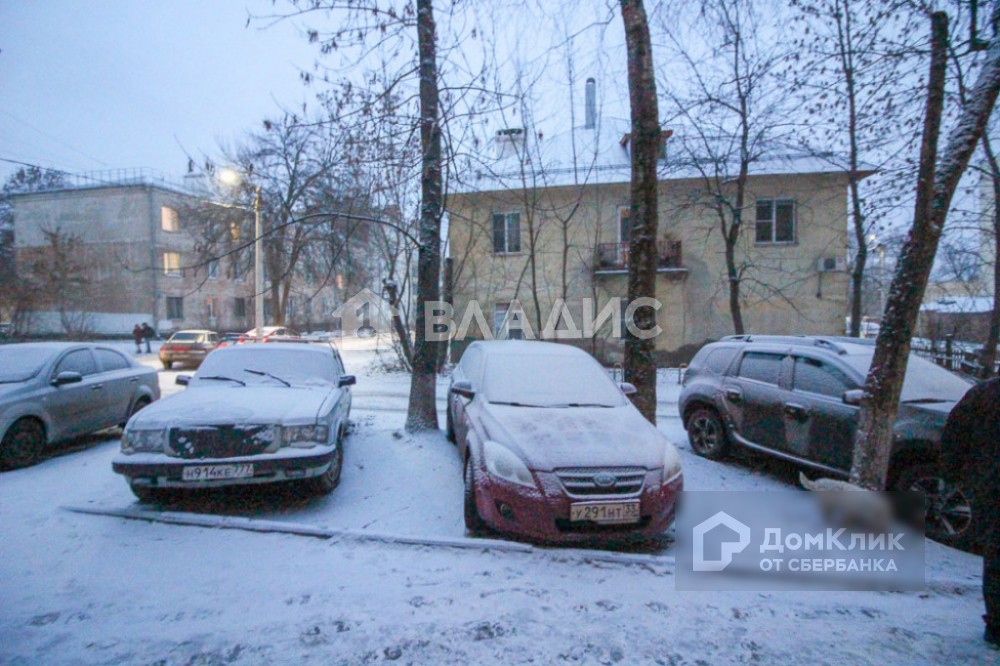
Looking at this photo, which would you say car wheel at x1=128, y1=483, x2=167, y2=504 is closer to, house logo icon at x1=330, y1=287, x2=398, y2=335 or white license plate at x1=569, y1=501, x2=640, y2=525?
white license plate at x1=569, y1=501, x2=640, y2=525

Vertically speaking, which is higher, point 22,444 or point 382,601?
point 22,444

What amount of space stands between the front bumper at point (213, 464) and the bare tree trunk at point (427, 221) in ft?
9.45

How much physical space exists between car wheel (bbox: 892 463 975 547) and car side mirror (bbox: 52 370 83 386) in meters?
8.93

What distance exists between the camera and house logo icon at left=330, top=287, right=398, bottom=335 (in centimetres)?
1800

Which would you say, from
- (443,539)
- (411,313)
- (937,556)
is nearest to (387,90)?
(443,539)

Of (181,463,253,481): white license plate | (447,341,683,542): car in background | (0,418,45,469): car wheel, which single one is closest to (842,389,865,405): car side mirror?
(447,341,683,542): car in background

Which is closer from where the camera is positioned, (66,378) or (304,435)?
(304,435)

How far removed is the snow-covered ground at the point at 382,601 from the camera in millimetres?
2689

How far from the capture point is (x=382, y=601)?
10.3 ft

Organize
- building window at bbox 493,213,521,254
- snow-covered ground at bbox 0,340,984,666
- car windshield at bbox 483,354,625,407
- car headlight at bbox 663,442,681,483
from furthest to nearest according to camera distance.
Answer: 1. building window at bbox 493,213,521,254
2. car windshield at bbox 483,354,625,407
3. car headlight at bbox 663,442,681,483
4. snow-covered ground at bbox 0,340,984,666

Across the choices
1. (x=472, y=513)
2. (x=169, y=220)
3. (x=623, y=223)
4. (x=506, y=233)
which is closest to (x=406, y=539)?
(x=472, y=513)

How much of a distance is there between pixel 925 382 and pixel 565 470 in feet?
12.9

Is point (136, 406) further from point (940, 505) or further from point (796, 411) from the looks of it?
point (940, 505)

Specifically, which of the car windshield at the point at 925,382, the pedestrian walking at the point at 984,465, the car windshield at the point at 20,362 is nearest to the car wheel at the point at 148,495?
the car windshield at the point at 20,362
